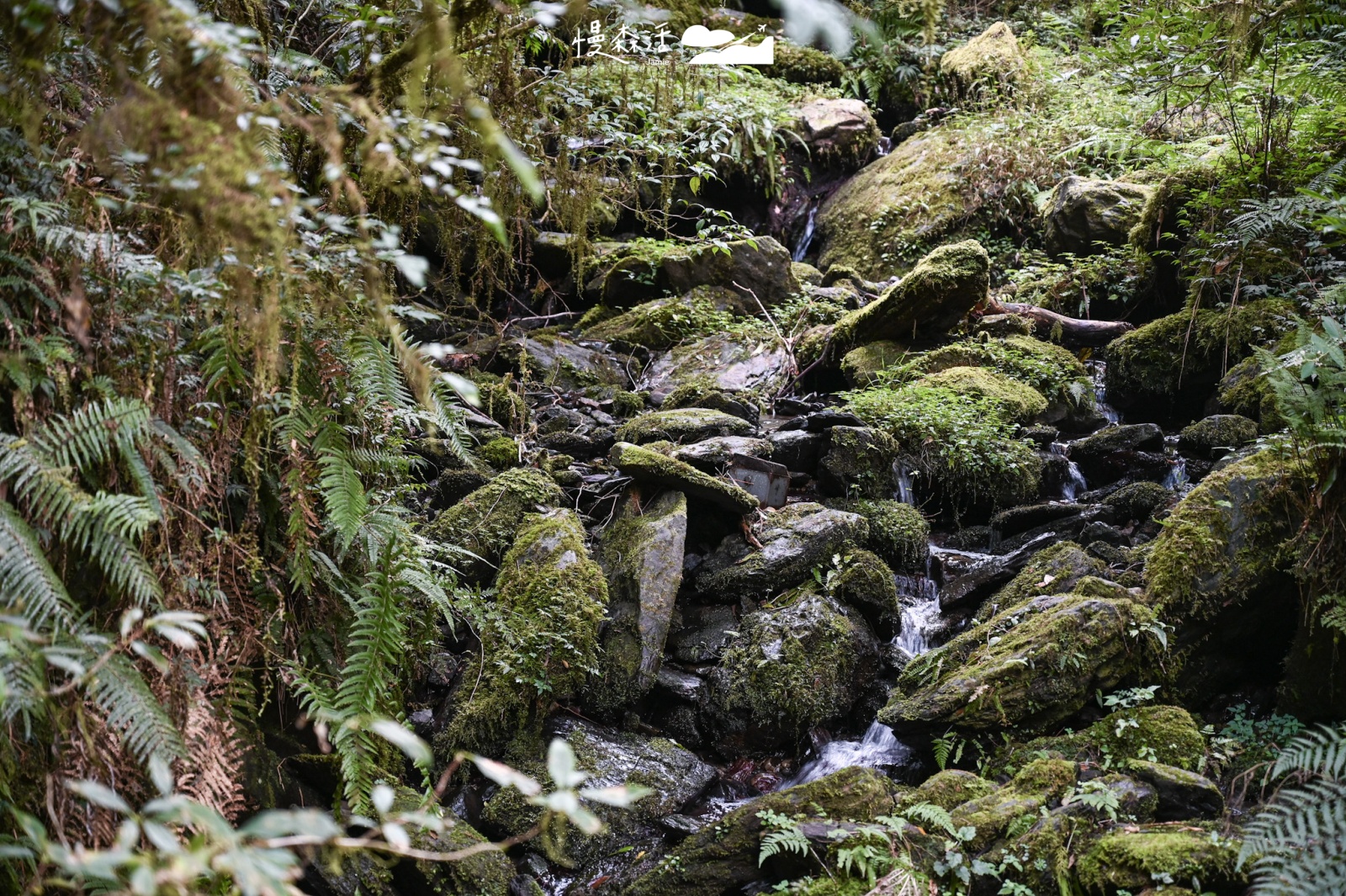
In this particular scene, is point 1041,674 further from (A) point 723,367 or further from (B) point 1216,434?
(A) point 723,367

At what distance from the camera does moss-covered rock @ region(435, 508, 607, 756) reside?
436 cm

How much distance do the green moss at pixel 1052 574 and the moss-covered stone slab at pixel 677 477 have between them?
1685mm

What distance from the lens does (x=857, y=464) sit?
6.55 metres

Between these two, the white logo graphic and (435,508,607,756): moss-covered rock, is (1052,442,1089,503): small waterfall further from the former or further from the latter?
the white logo graphic

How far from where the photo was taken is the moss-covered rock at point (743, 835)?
3770 millimetres

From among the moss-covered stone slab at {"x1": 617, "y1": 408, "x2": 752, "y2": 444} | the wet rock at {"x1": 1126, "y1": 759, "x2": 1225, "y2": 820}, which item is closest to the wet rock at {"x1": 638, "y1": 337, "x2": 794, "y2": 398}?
the moss-covered stone slab at {"x1": 617, "y1": 408, "x2": 752, "y2": 444}

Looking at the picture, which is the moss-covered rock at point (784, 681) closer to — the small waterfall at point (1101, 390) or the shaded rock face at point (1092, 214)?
the small waterfall at point (1101, 390)

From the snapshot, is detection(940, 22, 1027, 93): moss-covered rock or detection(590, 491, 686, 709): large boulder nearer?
detection(590, 491, 686, 709): large boulder

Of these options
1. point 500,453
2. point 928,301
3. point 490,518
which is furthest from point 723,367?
point 490,518

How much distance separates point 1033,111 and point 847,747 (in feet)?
34.0

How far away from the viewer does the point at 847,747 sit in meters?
4.84

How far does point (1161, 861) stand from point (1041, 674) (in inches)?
45.7

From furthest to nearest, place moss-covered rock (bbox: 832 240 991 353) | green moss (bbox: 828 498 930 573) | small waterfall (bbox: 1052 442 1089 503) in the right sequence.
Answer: moss-covered rock (bbox: 832 240 991 353), small waterfall (bbox: 1052 442 1089 503), green moss (bbox: 828 498 930 573)

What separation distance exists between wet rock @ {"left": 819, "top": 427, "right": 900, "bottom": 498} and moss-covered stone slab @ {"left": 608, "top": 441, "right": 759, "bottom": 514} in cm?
97
